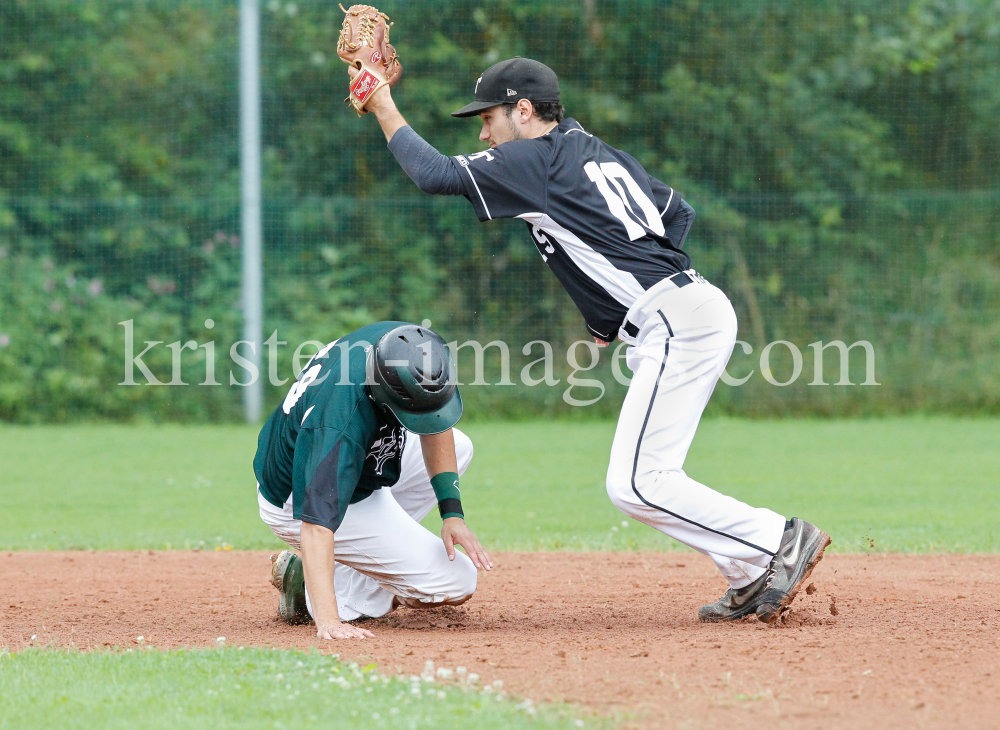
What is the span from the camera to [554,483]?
10.1m

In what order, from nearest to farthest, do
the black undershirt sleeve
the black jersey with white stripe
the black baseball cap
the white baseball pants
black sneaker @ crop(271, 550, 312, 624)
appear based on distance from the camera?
the black undershirt sleeve, the black jersey with white stripe, the white baseball pants, the black baseball cap, black sneaker @ crop(271, 550, 312, 624)

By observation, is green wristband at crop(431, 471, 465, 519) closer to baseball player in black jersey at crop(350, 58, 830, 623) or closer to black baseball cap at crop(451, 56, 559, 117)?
baseball player in black jersey at crop(350, 58, 830, 623)

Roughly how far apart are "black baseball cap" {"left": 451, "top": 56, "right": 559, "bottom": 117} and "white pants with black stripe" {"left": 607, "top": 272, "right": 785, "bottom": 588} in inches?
41.2

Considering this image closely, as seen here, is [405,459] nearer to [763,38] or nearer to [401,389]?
[401,389]

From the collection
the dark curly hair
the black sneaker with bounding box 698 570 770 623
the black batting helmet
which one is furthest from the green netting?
the black batting helmet

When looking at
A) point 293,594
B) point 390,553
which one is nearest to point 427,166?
point 390,553

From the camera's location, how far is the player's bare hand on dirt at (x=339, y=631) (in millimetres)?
4332

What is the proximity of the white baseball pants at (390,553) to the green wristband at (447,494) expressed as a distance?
22 cm

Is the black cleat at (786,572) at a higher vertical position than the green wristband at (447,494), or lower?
lower

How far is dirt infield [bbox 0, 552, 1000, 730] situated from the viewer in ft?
11.4

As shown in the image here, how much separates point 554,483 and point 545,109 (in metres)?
5.59

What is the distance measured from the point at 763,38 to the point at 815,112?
1356mm

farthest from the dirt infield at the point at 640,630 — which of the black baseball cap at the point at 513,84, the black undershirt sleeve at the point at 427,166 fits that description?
the black baseball cap at the point at 513,84

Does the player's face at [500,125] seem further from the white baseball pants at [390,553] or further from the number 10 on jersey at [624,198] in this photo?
the white baseball pants at [390,553]
